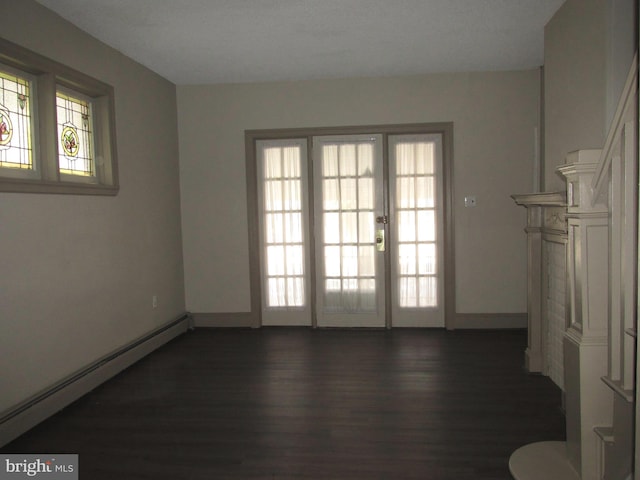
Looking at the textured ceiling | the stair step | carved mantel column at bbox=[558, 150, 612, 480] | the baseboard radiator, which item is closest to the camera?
carved mantel column at bbox=[558, 150, 612, 480]

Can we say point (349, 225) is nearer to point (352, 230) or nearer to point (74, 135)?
point (352, 230)

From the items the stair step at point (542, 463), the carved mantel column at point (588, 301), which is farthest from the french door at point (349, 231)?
the carved mantel column at point (588, 301)

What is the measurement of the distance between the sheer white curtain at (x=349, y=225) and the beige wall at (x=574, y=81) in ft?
6.85

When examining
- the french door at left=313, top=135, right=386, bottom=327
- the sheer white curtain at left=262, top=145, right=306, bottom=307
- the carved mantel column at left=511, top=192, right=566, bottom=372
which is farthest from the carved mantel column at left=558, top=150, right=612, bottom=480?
the sheer white curtain at left=262, top=145, right=306, bottom=307

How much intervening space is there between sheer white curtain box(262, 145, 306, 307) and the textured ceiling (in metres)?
0.96

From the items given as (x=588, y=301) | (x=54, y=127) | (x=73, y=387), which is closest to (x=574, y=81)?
(x=588, y=301)

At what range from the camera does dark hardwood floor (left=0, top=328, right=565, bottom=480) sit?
2732mm

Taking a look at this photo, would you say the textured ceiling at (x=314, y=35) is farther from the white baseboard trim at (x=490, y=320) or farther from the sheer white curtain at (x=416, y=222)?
the white baseboard trim at (x=490, y=320)

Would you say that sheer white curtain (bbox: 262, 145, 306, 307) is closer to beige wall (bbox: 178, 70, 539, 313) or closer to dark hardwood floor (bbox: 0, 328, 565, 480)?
beige wall (bbox: 178, 70, 539, 313)

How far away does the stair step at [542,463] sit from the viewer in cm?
253

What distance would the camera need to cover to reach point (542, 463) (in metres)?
2.63

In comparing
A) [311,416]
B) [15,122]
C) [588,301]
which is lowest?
[311,416]

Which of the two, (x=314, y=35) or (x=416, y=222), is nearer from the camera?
(x=314, y=35)

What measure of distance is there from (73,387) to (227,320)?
94.6 inches
